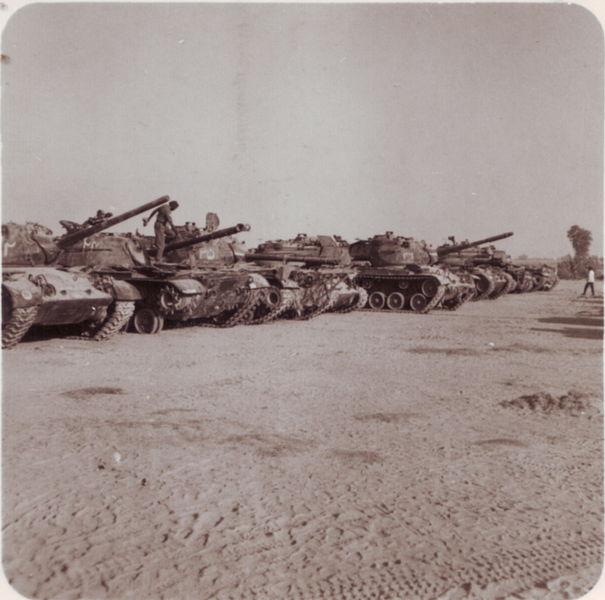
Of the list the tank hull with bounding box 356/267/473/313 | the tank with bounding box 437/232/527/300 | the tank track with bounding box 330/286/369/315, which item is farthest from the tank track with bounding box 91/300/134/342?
the tank with bounding box 437/232/527/300

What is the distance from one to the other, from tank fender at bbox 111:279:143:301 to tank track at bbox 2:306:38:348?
6.36 ft

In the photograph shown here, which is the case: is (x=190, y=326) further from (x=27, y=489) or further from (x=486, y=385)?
(x=27, y=489)

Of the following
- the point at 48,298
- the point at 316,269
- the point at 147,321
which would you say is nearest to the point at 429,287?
the point at 316,269

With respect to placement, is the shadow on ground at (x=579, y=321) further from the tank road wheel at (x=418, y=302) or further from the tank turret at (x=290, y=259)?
the tank turret at (x=290, y=259)

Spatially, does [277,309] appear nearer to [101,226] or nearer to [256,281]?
[256,281]

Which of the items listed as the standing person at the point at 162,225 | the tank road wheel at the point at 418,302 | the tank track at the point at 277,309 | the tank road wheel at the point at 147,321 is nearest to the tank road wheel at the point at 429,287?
the tank road wheel at the point at 418,302

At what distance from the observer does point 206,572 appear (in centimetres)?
339

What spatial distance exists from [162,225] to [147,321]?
1.96m

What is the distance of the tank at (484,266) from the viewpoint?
25.7m

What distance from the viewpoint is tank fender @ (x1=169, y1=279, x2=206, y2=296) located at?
13031 mm

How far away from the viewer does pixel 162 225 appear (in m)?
14.2

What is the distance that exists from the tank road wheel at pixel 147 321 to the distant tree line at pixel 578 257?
2012 inches

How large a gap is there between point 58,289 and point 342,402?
5686mm

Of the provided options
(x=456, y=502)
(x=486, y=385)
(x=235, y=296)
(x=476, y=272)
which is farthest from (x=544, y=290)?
(x=456, y=502)
